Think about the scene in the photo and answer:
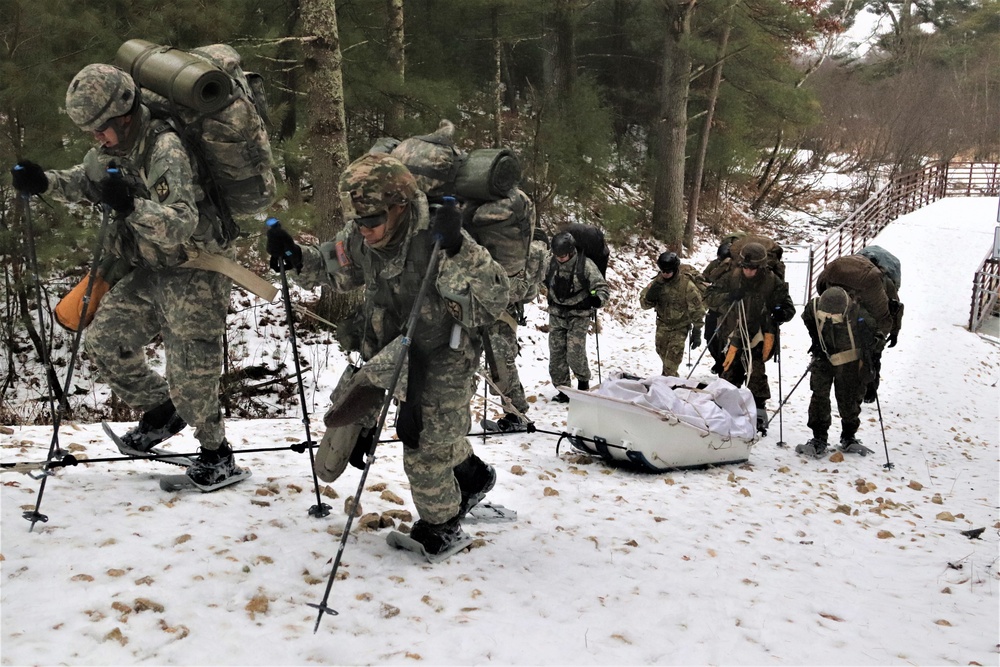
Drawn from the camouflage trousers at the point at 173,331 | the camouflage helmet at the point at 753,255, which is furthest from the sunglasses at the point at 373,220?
the camouflage helmet at the point at 753,255

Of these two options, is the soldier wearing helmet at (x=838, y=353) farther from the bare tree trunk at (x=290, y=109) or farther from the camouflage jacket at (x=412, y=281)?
the bare tree trunk at (x=290, y=109)

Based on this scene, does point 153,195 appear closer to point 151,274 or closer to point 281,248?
point 151,274

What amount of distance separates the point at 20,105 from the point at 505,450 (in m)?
5.75

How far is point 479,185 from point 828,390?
5.24m

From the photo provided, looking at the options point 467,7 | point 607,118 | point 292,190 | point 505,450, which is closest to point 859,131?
point 607,118

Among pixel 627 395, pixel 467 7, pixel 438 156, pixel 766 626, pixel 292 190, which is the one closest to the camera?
pixel 766 626

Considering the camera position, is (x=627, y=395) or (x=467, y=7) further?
(x=467, y=7)

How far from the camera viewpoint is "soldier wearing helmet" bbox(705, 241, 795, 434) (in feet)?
27.3

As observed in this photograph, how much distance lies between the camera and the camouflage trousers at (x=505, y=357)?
5875 mm

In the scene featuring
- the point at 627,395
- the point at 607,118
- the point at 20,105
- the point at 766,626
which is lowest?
the point at 766,626

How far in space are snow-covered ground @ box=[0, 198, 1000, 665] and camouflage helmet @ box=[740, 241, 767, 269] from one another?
7.35ft

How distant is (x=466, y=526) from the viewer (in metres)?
4.86

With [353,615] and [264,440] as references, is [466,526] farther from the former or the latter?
[264,440]

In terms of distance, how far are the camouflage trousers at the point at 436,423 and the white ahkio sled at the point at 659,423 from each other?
2.76m
